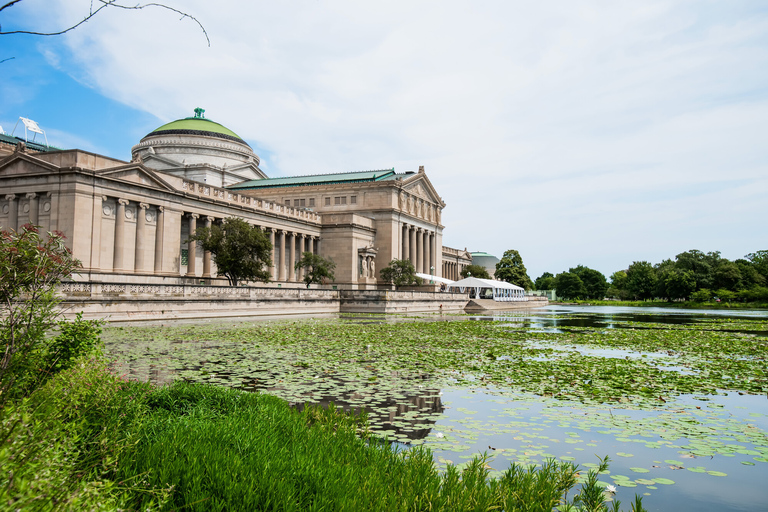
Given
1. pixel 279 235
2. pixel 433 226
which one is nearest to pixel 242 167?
pixel 279 235

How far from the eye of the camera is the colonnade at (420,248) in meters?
90.5

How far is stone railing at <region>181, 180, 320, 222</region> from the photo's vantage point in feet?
188

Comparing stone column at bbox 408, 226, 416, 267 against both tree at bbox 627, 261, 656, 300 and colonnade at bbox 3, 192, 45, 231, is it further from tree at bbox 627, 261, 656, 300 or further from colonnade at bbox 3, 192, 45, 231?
tree at bbox 627, 261, 656, 300

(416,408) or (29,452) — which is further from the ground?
(29,452)

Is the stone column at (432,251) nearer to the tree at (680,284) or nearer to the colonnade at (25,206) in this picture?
the tree at (680,284)

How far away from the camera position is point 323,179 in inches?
3627

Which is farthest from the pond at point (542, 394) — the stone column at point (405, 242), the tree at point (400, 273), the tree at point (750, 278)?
the tree at point (750, 278)

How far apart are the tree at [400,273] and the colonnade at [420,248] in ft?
30.9

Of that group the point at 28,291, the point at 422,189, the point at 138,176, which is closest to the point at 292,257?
the point at 138,176

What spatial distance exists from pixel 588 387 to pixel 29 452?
38.5 feet

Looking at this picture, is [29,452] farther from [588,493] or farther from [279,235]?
[279,235]

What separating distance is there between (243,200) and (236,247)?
52.0 ft

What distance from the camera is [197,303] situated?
123ft

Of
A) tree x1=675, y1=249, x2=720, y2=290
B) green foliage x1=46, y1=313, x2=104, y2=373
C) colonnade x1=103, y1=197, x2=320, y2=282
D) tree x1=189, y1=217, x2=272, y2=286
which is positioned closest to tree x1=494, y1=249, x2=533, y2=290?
tree x1=675, y1=249, x2=720, y2=290
